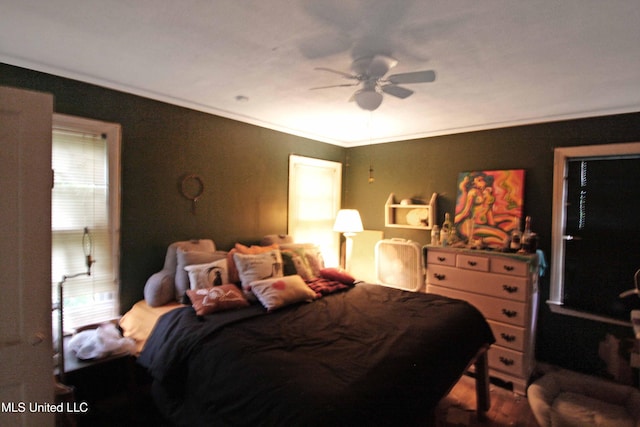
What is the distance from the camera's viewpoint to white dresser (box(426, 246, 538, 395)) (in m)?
2.90

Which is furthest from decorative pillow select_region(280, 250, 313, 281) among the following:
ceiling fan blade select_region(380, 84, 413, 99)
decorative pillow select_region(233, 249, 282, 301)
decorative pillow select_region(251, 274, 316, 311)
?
ceiling fan blade select_region(380, 84, 413, 99)

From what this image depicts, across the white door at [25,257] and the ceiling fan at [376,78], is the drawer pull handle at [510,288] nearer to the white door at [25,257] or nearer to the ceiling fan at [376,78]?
the ceiling fan at [376,78]

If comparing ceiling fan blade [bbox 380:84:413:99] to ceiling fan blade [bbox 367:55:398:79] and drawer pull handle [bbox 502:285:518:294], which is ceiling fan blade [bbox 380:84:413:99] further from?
drawer pull handle [bbox 502:285:518:294]

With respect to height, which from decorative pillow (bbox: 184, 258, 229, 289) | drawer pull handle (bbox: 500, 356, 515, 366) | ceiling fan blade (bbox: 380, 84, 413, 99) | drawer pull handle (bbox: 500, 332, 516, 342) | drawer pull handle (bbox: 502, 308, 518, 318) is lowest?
drawer pull handle (bbox: 500, 356, 515, 366)

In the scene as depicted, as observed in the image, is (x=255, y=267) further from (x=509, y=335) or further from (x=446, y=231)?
(x=509, y=335)

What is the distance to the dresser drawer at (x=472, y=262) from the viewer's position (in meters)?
3.11

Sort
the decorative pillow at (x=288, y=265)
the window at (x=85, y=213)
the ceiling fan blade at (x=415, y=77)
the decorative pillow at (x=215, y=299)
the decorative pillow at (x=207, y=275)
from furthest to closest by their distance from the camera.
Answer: the decorative pillow at (x=288, y=265), the decorative pillow at (x=207, y=275), the window at (x=85, y=213), the decorative pillow at (x=215, y=299), the ceiling fan blade at (x=415, y=77)

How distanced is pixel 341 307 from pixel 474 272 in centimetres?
151

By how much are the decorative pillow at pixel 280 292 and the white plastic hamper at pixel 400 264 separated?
1.68 m

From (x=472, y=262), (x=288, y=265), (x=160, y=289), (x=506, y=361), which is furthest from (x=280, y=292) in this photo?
(x=506, y=361)

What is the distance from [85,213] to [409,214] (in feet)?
11.3

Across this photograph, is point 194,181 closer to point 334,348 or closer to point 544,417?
point 334,348

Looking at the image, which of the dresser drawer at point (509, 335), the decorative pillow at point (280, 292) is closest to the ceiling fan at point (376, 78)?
the decorative pillow at point (280, 292)

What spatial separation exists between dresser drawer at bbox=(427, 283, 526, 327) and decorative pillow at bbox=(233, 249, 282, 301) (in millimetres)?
1857
